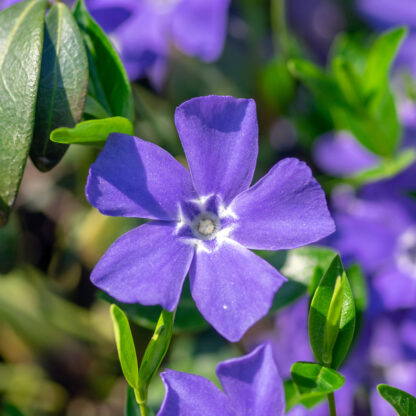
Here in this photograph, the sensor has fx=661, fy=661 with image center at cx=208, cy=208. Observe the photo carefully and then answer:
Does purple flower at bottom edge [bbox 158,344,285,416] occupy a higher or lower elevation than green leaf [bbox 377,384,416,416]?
higher

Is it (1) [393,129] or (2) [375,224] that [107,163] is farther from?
(2) [375,224]

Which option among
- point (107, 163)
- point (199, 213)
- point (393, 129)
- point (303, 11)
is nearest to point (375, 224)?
point (393, 129)

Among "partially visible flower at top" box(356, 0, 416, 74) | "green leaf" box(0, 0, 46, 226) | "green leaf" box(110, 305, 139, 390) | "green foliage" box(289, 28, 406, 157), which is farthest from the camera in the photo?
"partially visible flower at top" box(356, 0, 416, 74)

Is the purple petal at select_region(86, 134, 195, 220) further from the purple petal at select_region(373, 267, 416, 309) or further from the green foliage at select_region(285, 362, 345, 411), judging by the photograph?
the purple petal at select_region(373, 267, 416, 309)


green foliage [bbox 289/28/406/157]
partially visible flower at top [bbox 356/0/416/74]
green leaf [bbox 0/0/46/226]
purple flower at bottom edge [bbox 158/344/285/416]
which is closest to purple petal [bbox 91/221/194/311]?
purple flower at bottom edge [bbox 158/344/285/416]

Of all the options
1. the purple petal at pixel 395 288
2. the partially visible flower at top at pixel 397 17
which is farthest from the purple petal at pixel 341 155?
the partially visible flower at top at pixel 397 17

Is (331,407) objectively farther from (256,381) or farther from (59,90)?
(59,90)

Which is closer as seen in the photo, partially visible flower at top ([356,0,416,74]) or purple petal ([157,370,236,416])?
purple petal ([157,370,236,416])
